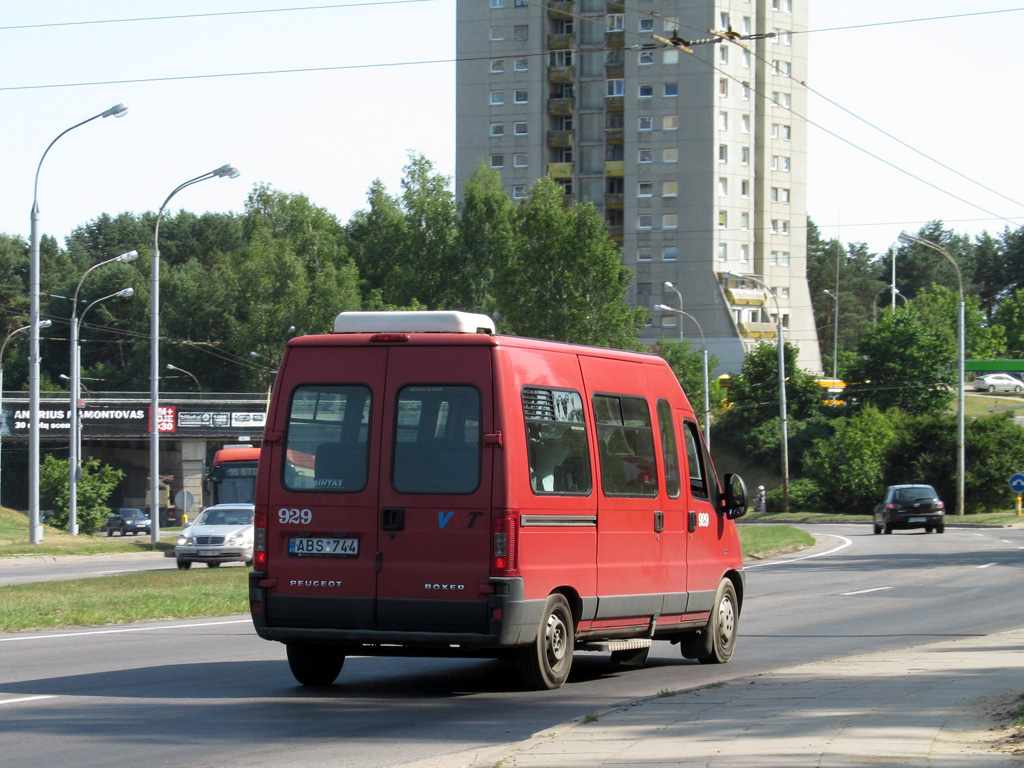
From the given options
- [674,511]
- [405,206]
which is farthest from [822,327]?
[674,511]

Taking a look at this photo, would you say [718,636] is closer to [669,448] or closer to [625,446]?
[669,448]

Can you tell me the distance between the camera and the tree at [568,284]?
63.6 meters

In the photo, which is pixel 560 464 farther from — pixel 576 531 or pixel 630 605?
pixel 630 605

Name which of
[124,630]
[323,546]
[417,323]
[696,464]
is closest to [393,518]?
[323,546]

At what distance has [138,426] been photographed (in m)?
75.4

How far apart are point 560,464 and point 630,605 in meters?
1.58

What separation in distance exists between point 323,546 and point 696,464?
3.98 meters

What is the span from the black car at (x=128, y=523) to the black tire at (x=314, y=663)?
223 feet

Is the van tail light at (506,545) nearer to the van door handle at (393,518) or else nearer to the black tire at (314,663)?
the van door handle at (393,518)

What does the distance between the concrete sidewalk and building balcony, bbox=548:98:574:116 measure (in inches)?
3468

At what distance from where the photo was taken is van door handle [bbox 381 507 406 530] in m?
9.69

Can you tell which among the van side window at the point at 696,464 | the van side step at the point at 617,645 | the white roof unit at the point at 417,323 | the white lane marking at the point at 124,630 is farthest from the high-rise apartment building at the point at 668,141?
the white roof unit at the point at 417,323

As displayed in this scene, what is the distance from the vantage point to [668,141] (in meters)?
92.2

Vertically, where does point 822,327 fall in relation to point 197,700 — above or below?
above
